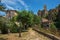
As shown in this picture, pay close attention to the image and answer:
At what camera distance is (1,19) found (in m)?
22.9

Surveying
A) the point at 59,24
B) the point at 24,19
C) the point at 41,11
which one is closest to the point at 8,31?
the point at 24,19

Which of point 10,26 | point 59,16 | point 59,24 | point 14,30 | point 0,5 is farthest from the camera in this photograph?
point 59,16

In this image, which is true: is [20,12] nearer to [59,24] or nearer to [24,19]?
[24,19]

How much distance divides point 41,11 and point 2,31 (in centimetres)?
11261

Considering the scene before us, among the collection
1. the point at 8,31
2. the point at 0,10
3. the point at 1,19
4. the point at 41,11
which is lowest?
the point at 8,31

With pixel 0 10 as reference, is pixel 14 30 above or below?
below

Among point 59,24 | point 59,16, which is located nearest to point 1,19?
point 59,24

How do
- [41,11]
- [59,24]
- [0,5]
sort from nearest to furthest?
1. [0,5]
2. [59,24]
3. [41,11]

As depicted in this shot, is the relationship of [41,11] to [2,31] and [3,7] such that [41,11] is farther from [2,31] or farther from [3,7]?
[3,7]

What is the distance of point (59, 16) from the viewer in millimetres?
83562

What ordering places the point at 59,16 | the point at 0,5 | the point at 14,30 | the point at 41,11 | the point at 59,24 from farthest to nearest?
the point at 41,11 < the point at 59,16 < the point at 59,24 < the point at 14,30 < the point at 0,5

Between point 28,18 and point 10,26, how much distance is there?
1026 cm

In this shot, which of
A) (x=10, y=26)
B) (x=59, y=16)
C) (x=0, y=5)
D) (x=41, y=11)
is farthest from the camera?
(x=41, y=11)

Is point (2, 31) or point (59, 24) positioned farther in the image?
point (59, 24)
